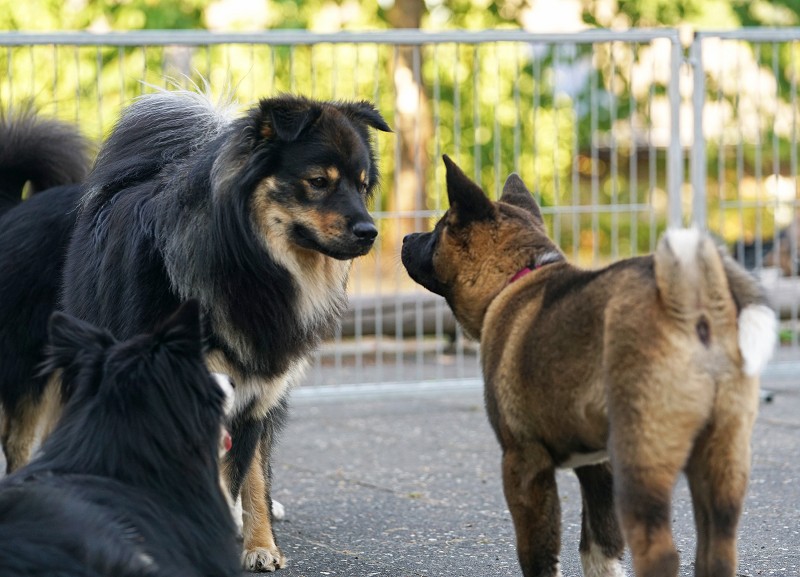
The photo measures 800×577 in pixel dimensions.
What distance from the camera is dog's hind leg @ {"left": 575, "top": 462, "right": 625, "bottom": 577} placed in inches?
156

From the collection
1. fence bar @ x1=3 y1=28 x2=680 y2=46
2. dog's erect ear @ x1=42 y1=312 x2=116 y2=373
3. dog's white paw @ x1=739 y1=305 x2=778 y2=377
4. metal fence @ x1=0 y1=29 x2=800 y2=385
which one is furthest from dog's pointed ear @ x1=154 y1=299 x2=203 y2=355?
metal fence @ x1=0 y1=29 x2=800 y2=385

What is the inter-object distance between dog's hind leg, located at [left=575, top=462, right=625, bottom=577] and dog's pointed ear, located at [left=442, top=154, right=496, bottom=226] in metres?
0.94

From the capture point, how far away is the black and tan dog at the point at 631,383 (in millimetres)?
3209

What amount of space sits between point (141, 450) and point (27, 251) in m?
2.21

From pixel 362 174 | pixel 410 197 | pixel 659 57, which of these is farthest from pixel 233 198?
pixel 659 57

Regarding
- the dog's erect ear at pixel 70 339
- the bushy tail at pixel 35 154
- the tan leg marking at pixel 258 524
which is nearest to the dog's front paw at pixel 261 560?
the tan leg marking at pixel 258 524

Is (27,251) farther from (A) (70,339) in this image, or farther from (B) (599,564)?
(B) (599,564)

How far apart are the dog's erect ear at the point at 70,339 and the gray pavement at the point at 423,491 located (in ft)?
5.12

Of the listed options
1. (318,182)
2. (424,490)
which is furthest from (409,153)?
(318,182)

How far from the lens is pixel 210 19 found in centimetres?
1355

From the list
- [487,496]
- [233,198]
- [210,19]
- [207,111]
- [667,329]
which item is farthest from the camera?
[210,19]

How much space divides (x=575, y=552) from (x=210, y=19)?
10.3 meters

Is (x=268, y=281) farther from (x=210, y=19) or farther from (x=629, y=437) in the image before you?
(x=210, y=19)

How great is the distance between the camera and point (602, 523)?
3980mm
